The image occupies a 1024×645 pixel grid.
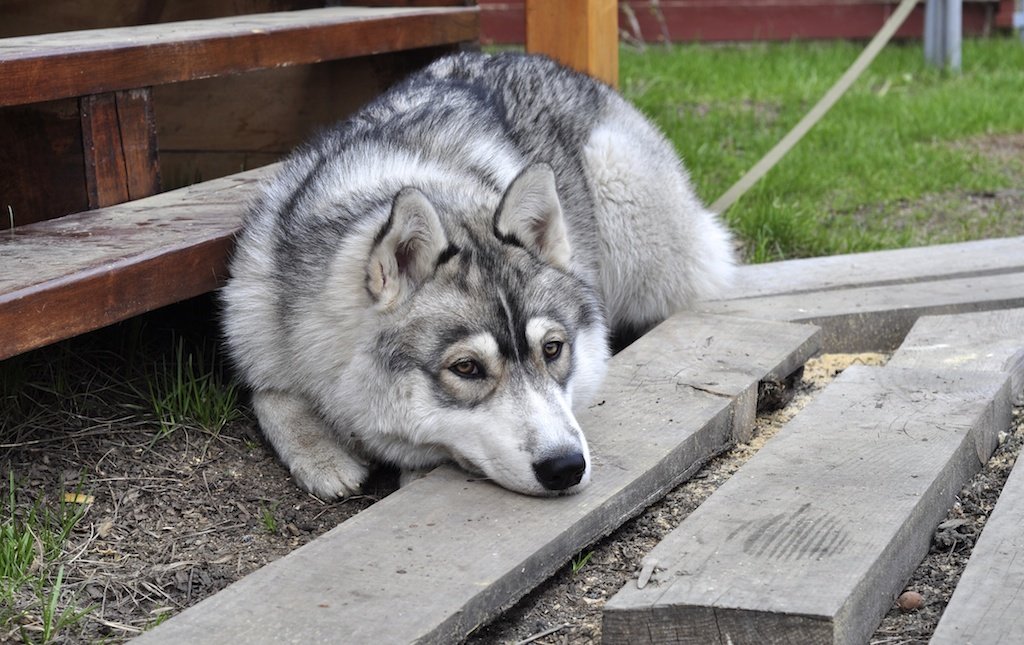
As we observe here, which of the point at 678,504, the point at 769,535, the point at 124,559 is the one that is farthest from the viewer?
the point at 678,504

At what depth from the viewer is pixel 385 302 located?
10.3ft

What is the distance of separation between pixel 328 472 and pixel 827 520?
140cm

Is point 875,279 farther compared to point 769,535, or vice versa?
point 875,279

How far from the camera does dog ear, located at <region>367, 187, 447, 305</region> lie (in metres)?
3.04

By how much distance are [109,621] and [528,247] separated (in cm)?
146

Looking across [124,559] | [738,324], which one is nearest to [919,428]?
[738,324]

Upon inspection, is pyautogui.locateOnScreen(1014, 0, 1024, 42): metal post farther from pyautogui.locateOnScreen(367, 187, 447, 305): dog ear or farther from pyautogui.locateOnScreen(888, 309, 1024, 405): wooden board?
pyautogui.locateOnScreen(367, 187, 447, 305): dog ear

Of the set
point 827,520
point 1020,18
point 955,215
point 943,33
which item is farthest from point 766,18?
point 827,520

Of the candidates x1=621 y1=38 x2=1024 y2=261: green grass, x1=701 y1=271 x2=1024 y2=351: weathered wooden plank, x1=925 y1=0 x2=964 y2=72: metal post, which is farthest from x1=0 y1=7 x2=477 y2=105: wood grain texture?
x1=925 y1=0 x2=964 y2=72: metal post

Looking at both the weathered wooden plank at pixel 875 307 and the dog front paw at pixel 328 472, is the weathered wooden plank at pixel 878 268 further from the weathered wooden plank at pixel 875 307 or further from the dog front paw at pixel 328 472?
the dog front paw at pixel 328 472

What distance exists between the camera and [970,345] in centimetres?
396

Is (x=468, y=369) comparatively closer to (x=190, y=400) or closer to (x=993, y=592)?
(x=190, y=400)

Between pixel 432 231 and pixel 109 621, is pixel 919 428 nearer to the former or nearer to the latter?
pixel 432 231

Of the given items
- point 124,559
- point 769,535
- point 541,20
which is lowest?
point 124,559
